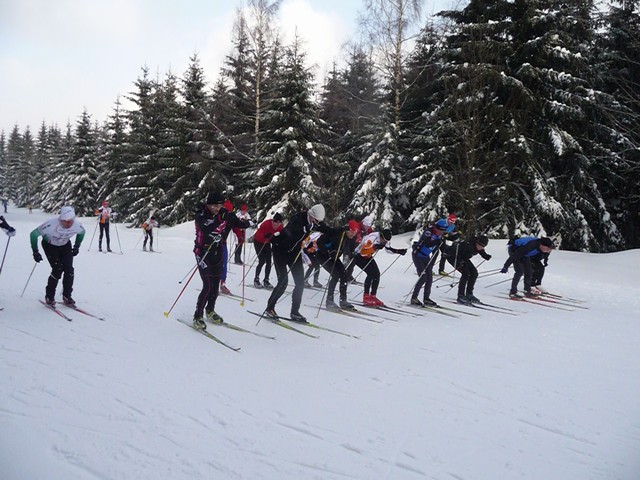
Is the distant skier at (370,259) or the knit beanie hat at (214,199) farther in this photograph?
the distant skier at (370,259)

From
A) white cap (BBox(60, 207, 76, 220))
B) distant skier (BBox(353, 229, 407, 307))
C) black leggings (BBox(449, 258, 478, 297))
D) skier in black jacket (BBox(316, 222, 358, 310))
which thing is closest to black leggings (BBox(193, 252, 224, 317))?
white cap (BBox(60, 207, 76, 220))

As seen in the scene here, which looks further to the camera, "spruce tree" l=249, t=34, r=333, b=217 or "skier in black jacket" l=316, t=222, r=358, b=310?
"spruce tree" l=249, t=34, r=333, b=217

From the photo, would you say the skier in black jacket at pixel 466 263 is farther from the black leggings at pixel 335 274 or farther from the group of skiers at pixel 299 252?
the black leggings at pixel 335 274

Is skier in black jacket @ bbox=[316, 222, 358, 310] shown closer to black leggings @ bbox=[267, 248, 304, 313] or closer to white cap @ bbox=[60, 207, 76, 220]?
black leggings @ bbox=[267, 248, 304, 313]

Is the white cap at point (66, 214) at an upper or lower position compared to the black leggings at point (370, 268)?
upper

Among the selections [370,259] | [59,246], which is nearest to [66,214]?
[59,246]

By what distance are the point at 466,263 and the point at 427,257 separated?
101 cm

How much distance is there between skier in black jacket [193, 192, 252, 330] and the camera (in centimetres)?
620

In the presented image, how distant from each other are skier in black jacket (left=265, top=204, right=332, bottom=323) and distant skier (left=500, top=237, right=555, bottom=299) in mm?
5981

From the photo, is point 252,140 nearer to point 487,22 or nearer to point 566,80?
point 487,22

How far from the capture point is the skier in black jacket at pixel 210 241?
6.20 metres

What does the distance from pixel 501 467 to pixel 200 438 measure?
221cm

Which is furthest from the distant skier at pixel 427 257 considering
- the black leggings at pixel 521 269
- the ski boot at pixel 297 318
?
the ski boot at pixel 297 318

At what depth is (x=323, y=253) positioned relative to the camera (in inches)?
339
